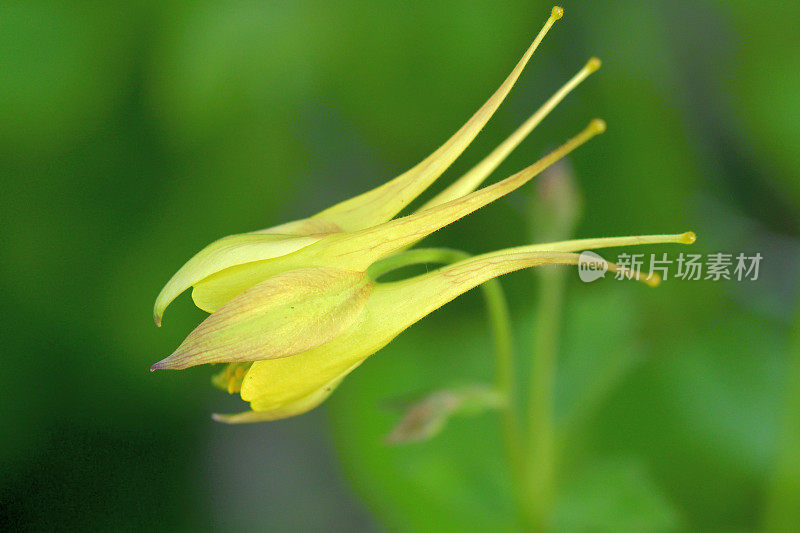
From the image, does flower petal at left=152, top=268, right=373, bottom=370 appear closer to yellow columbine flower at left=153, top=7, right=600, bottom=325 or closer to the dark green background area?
yellow columbine flower at left=153, top=7, right=600, bottom=325

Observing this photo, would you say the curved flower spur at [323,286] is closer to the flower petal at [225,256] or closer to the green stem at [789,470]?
the flower petal at [225,256]

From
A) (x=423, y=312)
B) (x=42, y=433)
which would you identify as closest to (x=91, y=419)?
(x=42, y=433)

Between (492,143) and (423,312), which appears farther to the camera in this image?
(492,143)

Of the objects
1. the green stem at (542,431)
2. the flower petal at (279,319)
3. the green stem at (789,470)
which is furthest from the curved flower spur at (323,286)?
the green stem at (789,470)

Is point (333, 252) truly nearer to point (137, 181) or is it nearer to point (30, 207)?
point (137, 181)

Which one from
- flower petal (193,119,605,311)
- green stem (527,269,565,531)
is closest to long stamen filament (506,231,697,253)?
flower petal (193,119,605,311)

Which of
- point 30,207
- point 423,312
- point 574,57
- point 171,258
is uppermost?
point 574,57
